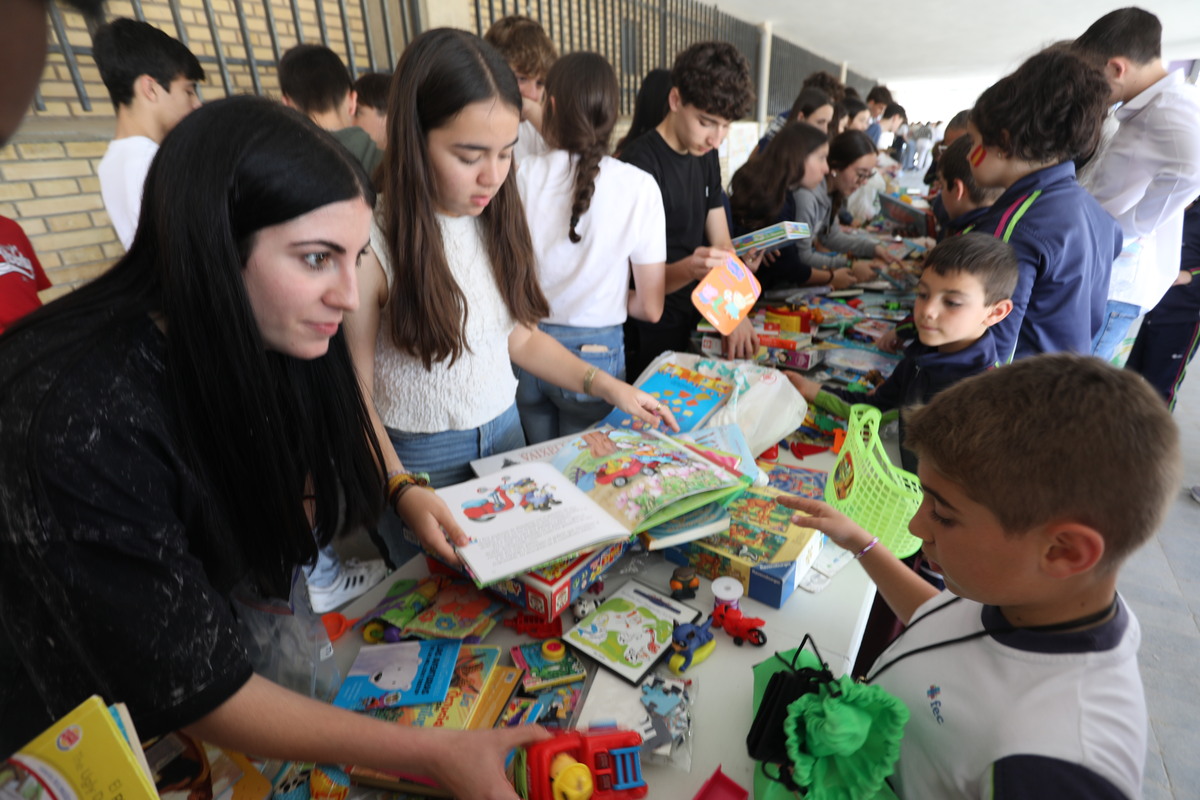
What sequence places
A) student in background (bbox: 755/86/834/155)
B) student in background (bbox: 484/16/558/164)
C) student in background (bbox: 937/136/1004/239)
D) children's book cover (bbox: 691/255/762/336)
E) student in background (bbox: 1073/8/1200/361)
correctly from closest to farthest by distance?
children's book cover (bbox: 691/255/762/336) → student in background (bbox: 1073/8/1200/361) → student in background (bbox: 937/136/1004/239) → student in background (bbox: 484/16/558/164) → student in background (bbox: 755/86/834/155)

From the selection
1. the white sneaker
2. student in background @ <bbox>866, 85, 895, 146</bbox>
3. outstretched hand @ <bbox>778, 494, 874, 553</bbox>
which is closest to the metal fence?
the white sneaker

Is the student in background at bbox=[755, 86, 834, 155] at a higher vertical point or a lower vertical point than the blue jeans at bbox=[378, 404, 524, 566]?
higher

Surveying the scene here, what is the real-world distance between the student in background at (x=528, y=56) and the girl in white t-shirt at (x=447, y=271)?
1.29 meters

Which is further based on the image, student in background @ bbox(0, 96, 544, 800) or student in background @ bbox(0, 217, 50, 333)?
student in background @ bbox(0, 217, 50, 333)

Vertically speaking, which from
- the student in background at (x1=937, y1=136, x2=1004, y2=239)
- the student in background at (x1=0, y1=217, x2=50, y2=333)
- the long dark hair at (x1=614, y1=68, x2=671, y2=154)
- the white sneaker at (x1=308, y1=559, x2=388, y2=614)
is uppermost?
the long dark hair at (x1=614, y1=68, x2=671, y2=154)

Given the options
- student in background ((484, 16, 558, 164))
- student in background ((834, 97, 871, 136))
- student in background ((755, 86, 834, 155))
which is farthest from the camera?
student in background ((834, 97, 871, 136))

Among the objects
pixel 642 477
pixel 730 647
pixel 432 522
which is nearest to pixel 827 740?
pixel 730 647

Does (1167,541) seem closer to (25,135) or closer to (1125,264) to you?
(1125,264)

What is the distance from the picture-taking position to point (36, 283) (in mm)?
2260

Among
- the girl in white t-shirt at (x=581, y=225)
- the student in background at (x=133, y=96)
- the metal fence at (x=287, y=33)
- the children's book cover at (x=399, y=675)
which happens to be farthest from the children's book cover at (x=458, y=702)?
the metal fence at (x=287, y=33)

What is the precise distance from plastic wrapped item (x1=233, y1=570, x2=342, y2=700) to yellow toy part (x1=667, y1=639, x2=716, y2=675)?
21.5 inches

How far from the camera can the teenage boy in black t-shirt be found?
1.99 m

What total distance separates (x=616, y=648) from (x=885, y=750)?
419 mm

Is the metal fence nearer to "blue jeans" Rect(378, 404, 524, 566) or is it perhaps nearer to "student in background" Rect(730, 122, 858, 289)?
"student in background" Rect(730, 122, 858, 289)
